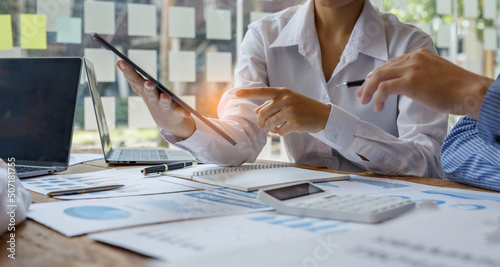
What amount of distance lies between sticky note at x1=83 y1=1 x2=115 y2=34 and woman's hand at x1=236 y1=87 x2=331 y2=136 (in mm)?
1104

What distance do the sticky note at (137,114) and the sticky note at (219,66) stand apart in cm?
31

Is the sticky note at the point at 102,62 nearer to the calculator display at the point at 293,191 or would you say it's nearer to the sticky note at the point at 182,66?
the sticky note at the point at 182,66

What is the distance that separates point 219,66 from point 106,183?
129 centimetres

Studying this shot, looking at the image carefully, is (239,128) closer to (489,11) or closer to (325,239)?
(325,239)

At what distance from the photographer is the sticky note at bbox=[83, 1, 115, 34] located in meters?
1.88

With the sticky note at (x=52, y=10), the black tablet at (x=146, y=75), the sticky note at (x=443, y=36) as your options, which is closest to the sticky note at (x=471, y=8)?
the sticky note at (x=443, y=36)

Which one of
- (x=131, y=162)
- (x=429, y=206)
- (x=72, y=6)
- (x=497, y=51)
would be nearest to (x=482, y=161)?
(x=429, y=206)

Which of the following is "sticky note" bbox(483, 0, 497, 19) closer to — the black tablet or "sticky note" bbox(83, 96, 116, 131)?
"sticky note" bbox(83, 96, 116, 131)

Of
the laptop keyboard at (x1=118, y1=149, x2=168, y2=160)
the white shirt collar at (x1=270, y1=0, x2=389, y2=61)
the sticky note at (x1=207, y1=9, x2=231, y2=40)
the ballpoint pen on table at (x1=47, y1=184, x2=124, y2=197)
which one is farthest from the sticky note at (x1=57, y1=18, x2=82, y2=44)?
the ballpoint pen on table at (x1=47, y1=184, x2=124, y2=197)

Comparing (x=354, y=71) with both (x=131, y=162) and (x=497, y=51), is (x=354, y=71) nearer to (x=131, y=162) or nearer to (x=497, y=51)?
(x=131, y=162)

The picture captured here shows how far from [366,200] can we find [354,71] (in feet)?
2.74

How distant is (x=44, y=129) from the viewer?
1.08 metres

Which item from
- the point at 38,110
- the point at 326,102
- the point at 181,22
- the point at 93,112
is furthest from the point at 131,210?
the point at 181,22

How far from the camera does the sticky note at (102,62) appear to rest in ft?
6.19
